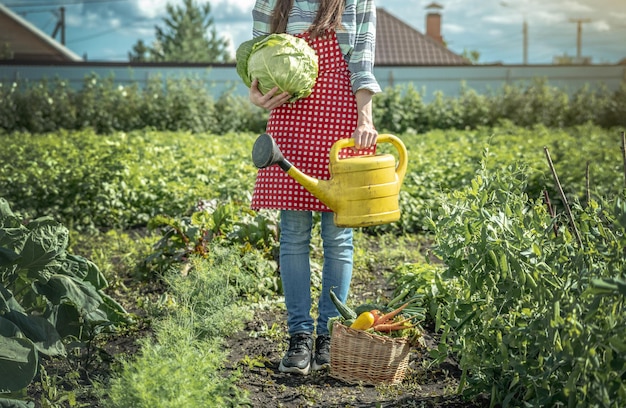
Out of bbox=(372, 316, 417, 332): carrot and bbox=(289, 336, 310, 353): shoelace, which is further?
bbox=(289, 336, 310, 353): shoelace

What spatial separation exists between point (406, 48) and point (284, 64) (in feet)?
99.1

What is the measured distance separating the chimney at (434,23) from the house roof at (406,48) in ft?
36.2

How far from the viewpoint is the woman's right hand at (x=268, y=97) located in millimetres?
2973

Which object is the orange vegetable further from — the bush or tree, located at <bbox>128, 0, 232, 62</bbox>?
tree, located at <bbox>128, 0, 232, 62</bbox>

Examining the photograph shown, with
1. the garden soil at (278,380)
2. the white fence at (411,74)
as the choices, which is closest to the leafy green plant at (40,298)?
the garden soil at (278,380)

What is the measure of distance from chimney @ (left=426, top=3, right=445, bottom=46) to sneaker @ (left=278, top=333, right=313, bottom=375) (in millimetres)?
42660

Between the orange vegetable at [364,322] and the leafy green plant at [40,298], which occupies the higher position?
the leafy green plant at [40,298]

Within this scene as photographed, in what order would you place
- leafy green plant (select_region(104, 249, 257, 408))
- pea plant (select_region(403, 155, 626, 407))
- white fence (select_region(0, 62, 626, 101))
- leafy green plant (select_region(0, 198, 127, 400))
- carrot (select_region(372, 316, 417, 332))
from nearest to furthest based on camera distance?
pea plant (select_region(403, 155, 626, 407)) → leafy green plant (select_region(104, 249, 257, 408)) → leafy green plant (select_region(0, 198, 127, 400)) → carrot (select_region(372, 316, 417, 332)) → white fence (select_region(0, 62, 626, 101))

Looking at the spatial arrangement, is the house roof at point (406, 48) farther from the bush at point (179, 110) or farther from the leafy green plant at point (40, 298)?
the leafy green plant at point (40, 298)

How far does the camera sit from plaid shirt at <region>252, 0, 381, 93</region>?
3.01 metres

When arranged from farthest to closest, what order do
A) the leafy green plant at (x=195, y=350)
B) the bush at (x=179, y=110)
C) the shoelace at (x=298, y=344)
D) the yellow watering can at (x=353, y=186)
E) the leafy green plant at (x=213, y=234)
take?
the bush at (x=179, y=110) < the leafy green plant at (x=213, y=234) < the shoelace at (x=298, y=344) < the yellow watering can at (x=353, y=186) < the leafy green plant at (x=195, y=350)

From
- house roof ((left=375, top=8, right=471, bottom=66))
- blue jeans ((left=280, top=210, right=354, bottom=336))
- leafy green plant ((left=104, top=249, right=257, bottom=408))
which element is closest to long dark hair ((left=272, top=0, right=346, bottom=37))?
blue jeans ((left=280, top=210, right=354, bottom=336))

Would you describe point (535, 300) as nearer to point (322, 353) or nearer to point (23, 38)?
point (322, 353)

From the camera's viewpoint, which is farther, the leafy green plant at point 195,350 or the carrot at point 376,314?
the carrot at point 376,314
